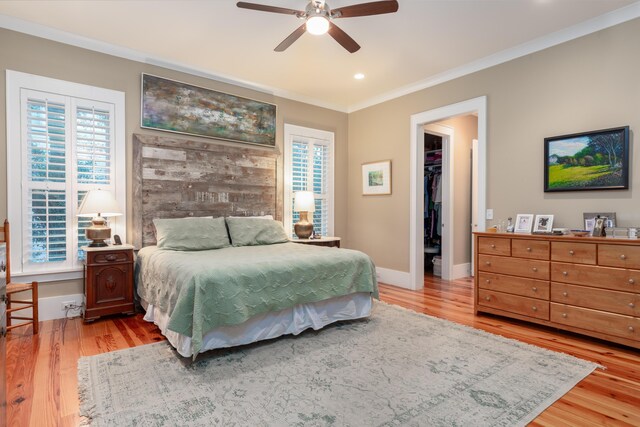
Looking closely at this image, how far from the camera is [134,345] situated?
2785 millimetres

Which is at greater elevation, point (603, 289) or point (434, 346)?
point (603, 289)

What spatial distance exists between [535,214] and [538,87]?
1337 mm

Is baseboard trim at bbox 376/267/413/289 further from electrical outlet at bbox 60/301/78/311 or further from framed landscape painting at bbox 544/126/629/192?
electrical outlet at bbox 60/301/78/311

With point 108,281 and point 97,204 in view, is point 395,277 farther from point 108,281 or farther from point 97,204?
point 97,204

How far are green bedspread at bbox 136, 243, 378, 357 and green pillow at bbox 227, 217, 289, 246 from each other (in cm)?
42

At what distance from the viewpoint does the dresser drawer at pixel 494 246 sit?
3459 mm

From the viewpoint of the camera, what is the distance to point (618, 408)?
6.31 ft

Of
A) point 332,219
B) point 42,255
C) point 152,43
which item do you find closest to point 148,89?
point 152,43

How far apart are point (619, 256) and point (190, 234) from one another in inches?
154

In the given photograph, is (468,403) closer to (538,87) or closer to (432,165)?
(538,87)

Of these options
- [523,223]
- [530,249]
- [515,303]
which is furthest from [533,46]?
[515,303]

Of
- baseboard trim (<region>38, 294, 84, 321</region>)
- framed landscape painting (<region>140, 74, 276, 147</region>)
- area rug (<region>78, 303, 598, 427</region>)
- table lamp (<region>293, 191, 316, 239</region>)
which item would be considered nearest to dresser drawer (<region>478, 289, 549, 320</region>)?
area rug (<region>78, 303, 598, 427</region>)

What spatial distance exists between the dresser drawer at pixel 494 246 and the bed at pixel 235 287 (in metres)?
1.29

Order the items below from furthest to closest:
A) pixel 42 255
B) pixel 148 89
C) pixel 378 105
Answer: pixel 378 105
pixel 148 89
pixel 42 255
